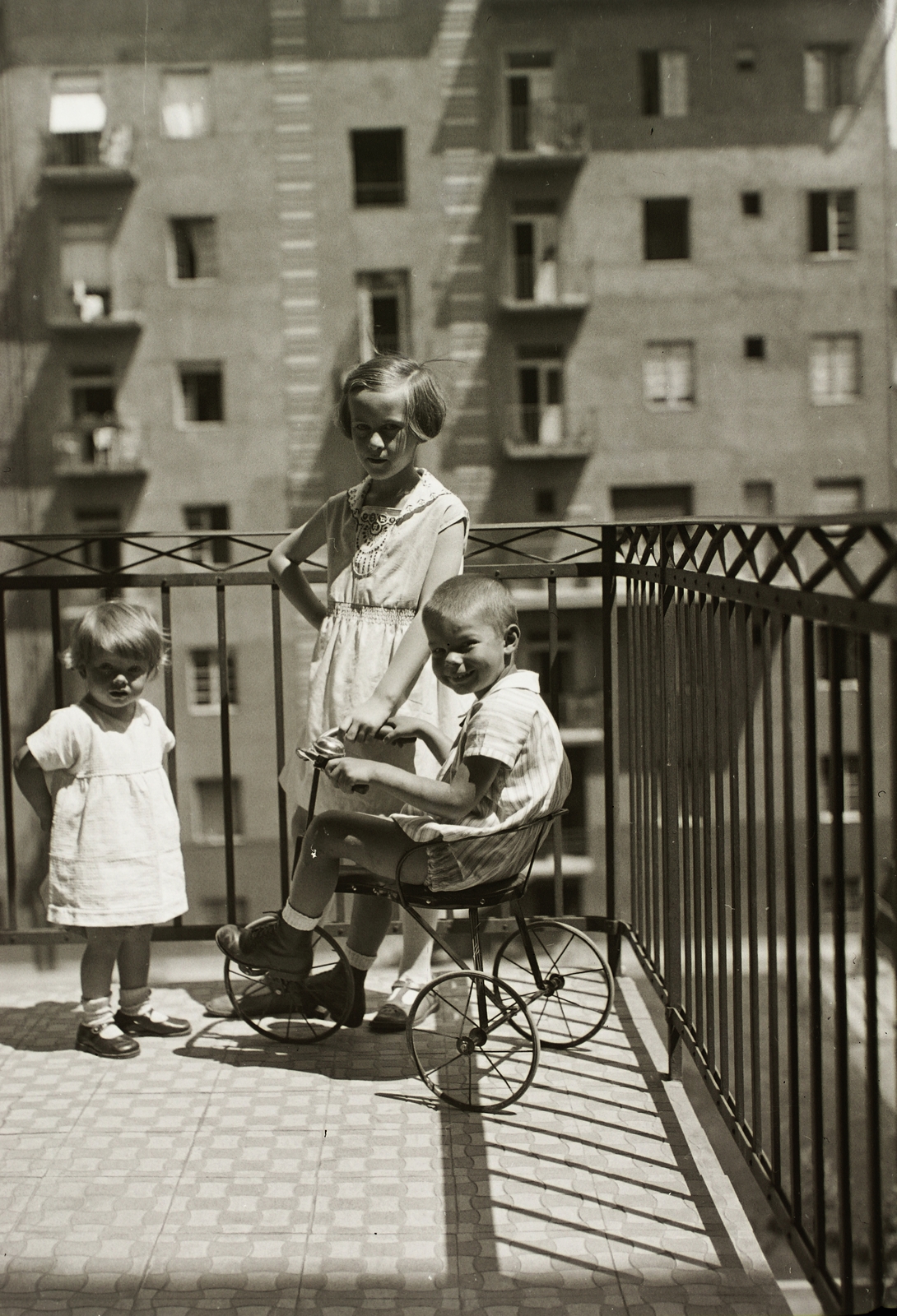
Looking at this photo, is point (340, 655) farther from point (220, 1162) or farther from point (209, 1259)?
point (209, 1259)

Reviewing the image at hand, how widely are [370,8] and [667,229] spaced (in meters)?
7.87

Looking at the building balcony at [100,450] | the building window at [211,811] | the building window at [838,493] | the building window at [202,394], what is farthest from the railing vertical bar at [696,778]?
the building window at [838,493]

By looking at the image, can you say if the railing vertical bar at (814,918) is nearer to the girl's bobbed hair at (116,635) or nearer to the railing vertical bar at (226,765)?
the girl's bobbed hair at (116,635)

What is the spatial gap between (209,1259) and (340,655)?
114cm

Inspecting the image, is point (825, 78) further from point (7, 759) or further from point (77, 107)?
point (7, 759)

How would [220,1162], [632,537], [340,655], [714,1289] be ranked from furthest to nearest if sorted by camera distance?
1. [632,537]
2. [340,655]
3. [220,1162]
4. [714,1289]

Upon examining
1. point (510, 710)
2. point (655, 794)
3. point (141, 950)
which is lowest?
point (141, 950)

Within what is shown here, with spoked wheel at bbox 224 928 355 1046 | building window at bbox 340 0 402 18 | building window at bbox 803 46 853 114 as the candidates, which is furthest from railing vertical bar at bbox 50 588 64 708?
building window at bbox 803 46 853 114

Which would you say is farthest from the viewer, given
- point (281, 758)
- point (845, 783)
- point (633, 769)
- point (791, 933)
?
point (845, 783)

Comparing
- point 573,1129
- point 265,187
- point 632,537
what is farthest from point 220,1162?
point 265,187

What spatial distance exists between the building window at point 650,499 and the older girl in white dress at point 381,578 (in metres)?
27.2

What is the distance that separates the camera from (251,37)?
95.2ft

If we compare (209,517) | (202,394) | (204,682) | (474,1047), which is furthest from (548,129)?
(474,1047)

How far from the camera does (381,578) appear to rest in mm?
2645
